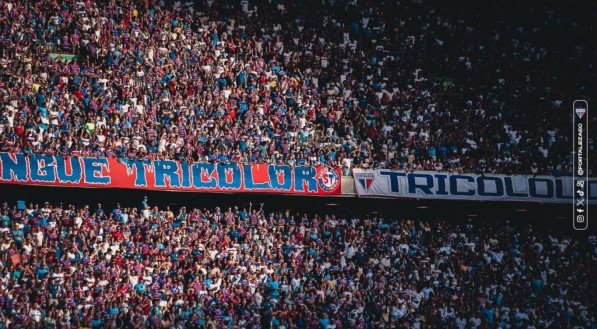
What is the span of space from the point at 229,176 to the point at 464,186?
857cm

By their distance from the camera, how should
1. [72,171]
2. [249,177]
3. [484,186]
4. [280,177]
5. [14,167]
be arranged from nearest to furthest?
[14,167] < [72,171] < [249,177] < [280,177] < [484,186]

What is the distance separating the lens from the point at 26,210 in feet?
106

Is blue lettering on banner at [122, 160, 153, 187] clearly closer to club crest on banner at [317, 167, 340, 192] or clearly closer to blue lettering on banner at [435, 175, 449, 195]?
club crest on banner at [317, 167, 340, 192]

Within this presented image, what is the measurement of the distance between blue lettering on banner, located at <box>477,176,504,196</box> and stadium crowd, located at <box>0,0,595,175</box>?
15.3 inches

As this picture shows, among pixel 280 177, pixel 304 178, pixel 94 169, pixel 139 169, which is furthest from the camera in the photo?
pixel 304 178

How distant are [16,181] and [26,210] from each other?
105cm

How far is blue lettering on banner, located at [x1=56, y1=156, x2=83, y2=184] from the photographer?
33.3 meters

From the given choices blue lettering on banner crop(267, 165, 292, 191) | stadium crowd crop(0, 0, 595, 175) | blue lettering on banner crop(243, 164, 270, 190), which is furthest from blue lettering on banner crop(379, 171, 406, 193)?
blue lettering on banner crop(243, 164, 270, 190)

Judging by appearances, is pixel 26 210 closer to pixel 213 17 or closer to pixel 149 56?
pixel 149 56

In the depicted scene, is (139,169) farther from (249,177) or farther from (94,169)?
(249,177)

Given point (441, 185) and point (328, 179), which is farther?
point (441, 185)

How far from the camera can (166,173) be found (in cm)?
3469

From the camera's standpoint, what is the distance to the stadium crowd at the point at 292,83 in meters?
34.9

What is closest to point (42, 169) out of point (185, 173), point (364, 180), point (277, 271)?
point (185, 173)
